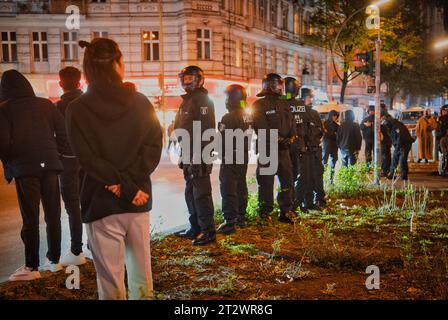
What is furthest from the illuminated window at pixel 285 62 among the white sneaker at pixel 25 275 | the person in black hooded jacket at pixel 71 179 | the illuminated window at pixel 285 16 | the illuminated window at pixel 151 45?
the white sneaker at pixel 25 275

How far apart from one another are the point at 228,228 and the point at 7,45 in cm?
3033

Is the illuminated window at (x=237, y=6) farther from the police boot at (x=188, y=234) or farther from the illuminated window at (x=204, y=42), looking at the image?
the police boot at (x=188, y=234)

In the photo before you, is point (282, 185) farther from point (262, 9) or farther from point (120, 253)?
point (262, 9)

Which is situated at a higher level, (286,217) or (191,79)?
(191,79)

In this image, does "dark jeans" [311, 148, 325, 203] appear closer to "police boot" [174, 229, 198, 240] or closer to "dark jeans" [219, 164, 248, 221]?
"dark jeans" [219, 164, 248, 221]

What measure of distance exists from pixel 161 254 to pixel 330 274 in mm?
2011

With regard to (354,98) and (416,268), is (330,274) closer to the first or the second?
(416,268)

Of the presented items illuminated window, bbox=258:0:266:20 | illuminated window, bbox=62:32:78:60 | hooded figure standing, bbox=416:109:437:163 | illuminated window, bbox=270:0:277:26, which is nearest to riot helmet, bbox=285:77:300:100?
hooded figure standing, bbox=416:109:437:163

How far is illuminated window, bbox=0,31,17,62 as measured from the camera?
108 ft

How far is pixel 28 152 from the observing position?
5223 millimetres

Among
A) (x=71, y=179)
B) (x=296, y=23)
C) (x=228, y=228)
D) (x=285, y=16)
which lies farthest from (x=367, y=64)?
(x=296, y=23)

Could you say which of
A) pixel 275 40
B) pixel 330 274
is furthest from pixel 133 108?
pixel 275 40

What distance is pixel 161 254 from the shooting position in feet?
20.1

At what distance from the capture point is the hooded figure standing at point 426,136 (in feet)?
61.4
